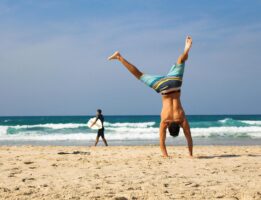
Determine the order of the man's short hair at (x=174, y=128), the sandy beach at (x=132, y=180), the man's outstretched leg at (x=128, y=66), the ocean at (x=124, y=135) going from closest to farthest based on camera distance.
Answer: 1. the sandy beach at (x=132, y=180)
2. the man's short hair at (x=174, y=128)
3. the man's outstretched leg at (x=128, y=66)
4. the ocean at (x=124, y=135)

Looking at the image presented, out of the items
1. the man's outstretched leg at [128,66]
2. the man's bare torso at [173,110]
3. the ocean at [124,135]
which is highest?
the man's outstretched leg at [128,66]

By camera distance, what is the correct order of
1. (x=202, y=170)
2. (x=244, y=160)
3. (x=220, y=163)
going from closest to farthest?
(x=202, y=170), (x=220, y=163), (x=244, y=160)

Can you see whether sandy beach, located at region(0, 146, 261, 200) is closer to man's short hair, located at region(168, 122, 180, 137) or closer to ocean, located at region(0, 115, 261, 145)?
man's short hair, located at region(168, 122, 180, 137)

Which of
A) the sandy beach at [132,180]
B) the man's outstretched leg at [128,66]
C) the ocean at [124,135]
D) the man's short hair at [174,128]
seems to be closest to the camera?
the sandy beach at [132,180]

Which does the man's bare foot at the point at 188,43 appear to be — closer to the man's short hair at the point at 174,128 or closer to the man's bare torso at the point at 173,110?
the man's bare torso at the point at 173,110

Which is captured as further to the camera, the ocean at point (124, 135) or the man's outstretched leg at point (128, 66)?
the ocean at point (124, 135)

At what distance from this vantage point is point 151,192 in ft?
17.4

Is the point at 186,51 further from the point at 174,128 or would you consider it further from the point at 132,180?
the point at 132,180

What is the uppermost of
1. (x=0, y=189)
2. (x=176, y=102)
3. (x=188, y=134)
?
(x=176, y=102)

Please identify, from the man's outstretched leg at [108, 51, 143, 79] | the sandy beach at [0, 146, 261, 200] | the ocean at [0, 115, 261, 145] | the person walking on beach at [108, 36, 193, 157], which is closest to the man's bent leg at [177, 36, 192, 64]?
the person walking on beach at [108, 36, 193, 157]

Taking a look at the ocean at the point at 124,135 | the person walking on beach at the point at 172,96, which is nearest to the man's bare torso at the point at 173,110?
the person walking on beach at the point at 172,96

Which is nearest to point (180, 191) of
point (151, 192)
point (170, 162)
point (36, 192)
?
point (151, 192)

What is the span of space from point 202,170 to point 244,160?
2.04 m

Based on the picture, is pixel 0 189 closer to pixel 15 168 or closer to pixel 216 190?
pixel 15 168
